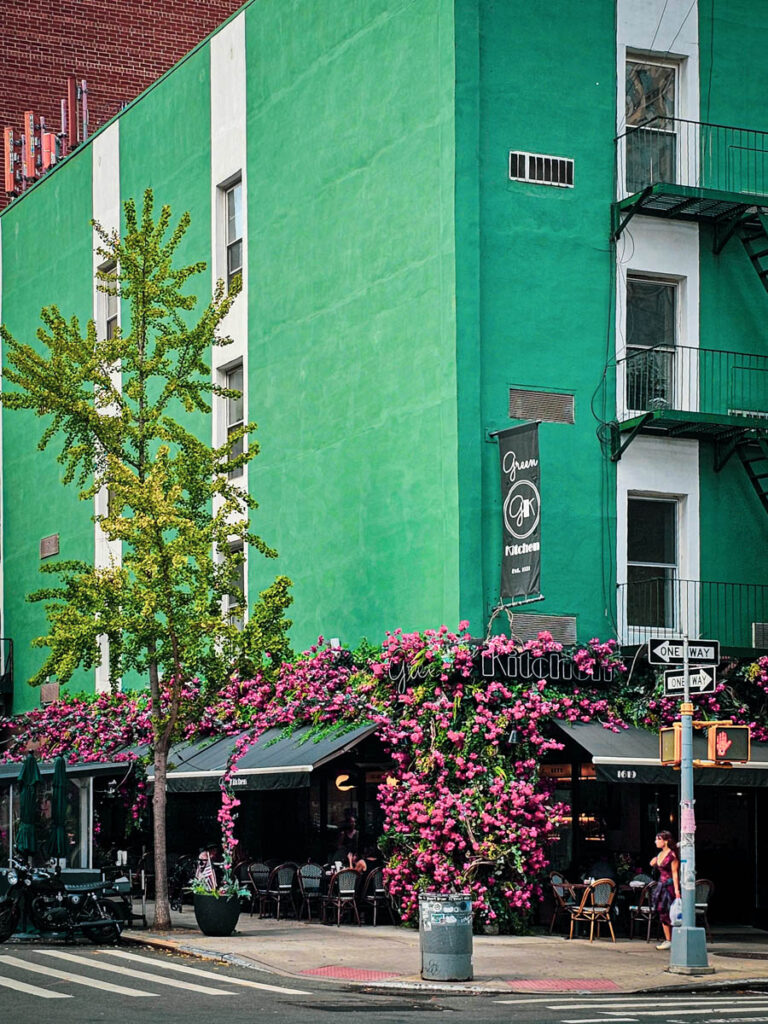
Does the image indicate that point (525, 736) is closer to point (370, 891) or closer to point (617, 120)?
point (370, 891)

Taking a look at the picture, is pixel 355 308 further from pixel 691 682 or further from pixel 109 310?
pixel 109 310

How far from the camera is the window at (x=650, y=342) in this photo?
1127 inches

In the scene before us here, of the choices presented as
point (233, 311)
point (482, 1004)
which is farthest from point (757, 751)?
point (233, 311)

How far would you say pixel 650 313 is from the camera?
29.2 meters

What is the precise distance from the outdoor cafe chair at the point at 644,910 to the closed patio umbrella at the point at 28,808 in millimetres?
9065

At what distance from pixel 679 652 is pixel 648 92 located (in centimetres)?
1194

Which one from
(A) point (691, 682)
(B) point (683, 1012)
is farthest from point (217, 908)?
(B) point (683, 1012)

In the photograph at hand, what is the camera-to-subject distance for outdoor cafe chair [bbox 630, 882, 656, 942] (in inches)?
1018

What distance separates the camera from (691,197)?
91.9 feet

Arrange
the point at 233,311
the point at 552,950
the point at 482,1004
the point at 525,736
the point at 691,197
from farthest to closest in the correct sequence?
1. the point at 233,311
2. the point at 691,197
3. the point at 525,736
4. the point at 552,950
5. the point at 482,1004

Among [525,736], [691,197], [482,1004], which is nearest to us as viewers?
[482,1004]

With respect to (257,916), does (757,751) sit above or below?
above

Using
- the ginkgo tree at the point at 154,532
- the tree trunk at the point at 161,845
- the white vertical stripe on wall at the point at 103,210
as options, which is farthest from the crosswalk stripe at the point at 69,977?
the white vertical stripe on wall at the point at 103,210

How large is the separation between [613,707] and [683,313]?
6.88 m
